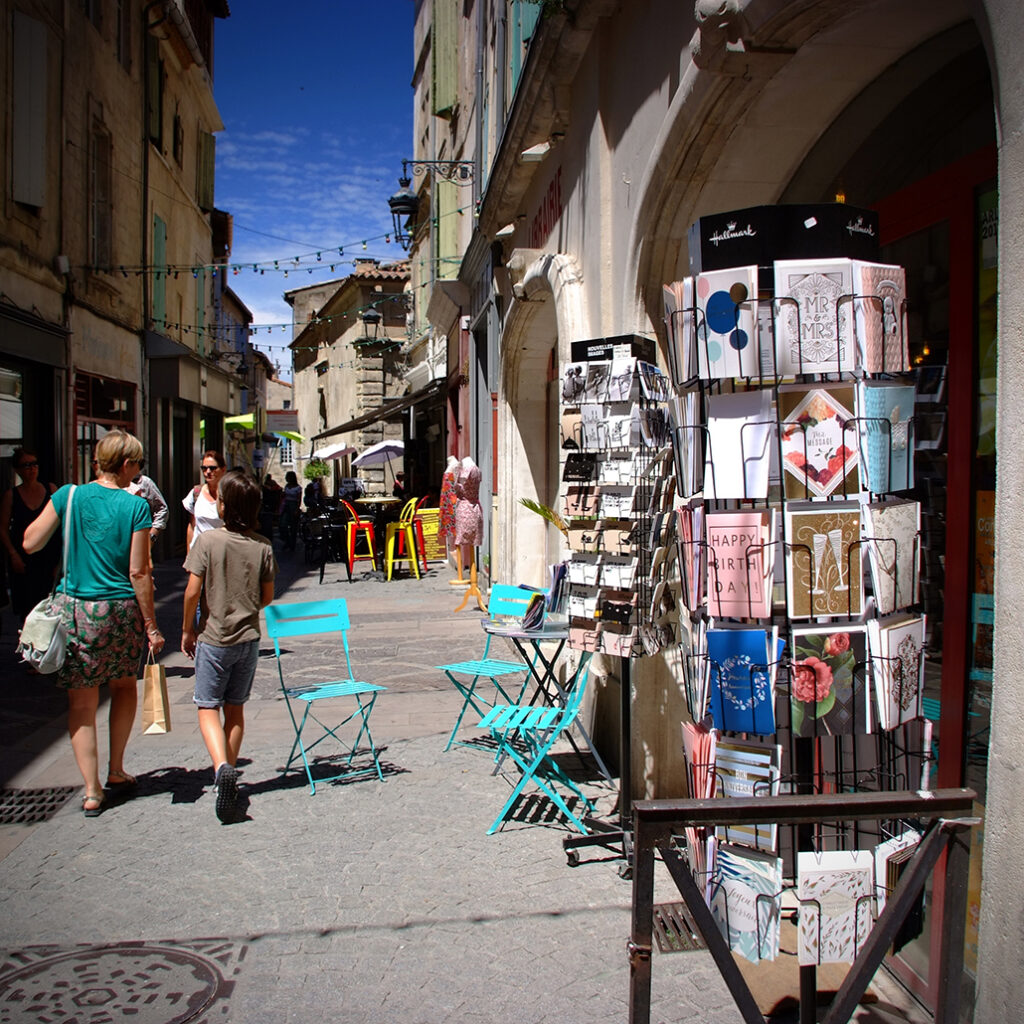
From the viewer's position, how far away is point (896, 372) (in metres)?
2.60

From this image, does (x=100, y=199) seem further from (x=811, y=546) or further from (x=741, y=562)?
(x=811, y=546)

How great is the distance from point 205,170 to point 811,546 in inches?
890

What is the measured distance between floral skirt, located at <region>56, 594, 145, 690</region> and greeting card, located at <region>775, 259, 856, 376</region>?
3.57 meters

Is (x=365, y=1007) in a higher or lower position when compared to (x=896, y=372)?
lower

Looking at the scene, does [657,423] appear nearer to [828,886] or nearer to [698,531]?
[698,531]

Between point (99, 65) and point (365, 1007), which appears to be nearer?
point (365, 1007)

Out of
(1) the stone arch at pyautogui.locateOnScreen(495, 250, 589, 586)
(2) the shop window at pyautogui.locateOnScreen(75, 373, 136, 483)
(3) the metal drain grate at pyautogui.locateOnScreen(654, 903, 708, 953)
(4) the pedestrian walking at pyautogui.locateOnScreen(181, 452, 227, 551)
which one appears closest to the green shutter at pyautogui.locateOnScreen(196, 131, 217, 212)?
(2) the shop window at pyautogui.locateOnScreen(75, 373, 136, 483)

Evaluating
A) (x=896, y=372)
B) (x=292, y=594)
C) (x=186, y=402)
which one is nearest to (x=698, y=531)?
(x=896, y=372)

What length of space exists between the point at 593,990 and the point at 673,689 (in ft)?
5.67

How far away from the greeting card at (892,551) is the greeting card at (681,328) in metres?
0.63

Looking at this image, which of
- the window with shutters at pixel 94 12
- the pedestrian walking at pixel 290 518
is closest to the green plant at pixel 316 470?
the pedestrian walking at pixel 290 518

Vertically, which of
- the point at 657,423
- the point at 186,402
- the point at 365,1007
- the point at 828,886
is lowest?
the point at 365,1007

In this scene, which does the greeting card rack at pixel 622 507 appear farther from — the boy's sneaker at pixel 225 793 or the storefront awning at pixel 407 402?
the storefront awning at pixel 407 402

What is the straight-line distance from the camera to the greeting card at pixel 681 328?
106 inches
